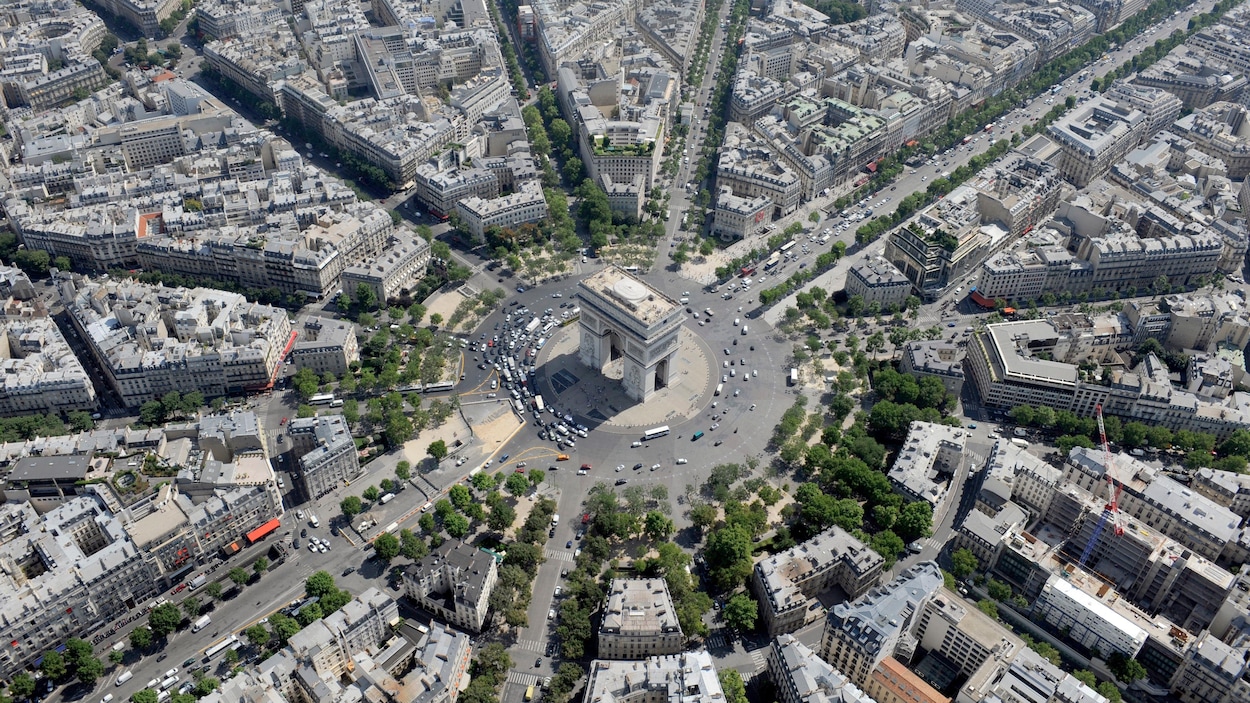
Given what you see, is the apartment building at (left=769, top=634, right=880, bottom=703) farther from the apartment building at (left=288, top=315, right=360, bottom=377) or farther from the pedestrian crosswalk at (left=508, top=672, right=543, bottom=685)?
the apartment building at (left=288, top=315, right=360, bottom=377)

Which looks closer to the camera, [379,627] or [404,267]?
[379,627]

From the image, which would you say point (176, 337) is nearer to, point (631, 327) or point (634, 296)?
point (631, 327)

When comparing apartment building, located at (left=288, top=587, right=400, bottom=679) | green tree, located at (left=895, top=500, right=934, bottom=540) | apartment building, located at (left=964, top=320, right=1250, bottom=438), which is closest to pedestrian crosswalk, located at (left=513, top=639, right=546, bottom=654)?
apartment building, located at (left=288, top=587, right=400, bottom=679)

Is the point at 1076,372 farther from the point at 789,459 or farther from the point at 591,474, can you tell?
the point at 591,474

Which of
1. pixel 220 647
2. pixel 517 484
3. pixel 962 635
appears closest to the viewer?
pixel 962 635

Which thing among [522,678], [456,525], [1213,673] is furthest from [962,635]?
[456,525]

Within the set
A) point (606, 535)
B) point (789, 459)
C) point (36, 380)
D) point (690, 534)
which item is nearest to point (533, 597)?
point (606, 535)

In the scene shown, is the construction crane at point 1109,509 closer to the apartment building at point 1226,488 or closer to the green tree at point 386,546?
the apartment building at point 1226,488
